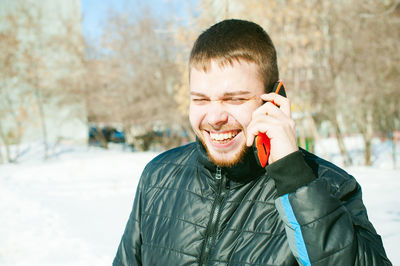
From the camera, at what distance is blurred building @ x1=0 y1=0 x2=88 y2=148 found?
16641 millimetres

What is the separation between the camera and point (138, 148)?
22.5m

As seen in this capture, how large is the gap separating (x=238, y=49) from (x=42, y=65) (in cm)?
1852

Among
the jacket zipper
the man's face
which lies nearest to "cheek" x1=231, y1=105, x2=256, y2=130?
the man's face

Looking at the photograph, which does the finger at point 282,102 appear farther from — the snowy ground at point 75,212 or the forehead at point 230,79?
the snowy ground at point 75,212

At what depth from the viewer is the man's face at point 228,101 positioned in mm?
1595

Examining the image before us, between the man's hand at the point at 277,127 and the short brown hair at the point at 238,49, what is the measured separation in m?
0.25

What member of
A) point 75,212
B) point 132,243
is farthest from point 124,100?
point 132,243

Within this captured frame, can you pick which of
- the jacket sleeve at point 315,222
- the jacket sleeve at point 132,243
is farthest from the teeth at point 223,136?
the jacket sleeve at point 132,243

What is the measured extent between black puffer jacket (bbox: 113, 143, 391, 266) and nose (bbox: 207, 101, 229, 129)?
0.78 feet

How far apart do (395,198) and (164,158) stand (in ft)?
20.4

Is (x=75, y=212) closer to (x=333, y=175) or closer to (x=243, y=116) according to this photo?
(x=243, y=116)

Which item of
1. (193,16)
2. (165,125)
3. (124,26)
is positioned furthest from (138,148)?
(193,16)

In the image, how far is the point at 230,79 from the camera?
1.59 m

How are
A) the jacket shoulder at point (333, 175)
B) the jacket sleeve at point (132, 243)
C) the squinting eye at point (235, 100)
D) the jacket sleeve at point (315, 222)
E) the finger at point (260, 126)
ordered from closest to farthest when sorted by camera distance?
the jacket sleeve at point (315, 222) < the finger at point (260, 126) < the jacket shoulder at point (333, 175) < the squinting eye at point (235, 100) < the jacket sleeve at point (132, 243)
